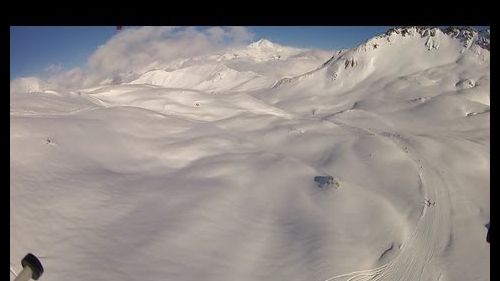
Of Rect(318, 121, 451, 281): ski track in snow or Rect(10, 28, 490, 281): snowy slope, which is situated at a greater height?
Rect(10, 28, 490, 281): snowy slope

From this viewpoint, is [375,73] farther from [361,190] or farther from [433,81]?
[361,190]

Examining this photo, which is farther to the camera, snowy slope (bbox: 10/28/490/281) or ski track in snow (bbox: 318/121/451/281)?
ski track in snow (bbox: 318/121/451/281)

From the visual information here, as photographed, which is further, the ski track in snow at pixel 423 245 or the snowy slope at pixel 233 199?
the ski track in snow at pixel 423 245

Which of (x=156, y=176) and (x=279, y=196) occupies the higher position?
(x=156, y=176)

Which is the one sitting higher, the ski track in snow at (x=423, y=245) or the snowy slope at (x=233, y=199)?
the snowy slope at (x=233, y=199)

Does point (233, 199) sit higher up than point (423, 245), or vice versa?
point (233, 199)
